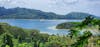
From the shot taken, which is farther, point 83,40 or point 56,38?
point 56,38

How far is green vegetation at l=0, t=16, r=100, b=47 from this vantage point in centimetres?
85

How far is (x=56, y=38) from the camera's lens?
2684cm

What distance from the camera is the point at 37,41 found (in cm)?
2677

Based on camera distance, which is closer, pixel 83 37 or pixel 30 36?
pixel 83 37

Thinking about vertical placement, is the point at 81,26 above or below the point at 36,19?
above

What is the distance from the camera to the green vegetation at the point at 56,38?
0.85m

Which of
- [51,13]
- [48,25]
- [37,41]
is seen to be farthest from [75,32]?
[51,13]

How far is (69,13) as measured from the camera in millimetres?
45875

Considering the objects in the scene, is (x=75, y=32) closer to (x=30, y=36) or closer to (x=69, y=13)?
(x=30, y=36)

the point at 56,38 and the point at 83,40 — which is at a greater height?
the point at 83,40

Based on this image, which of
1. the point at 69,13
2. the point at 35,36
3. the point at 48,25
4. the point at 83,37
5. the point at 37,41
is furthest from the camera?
the point at 69,13

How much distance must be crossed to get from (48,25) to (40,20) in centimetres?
593

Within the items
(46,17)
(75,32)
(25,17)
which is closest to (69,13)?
(46,17)

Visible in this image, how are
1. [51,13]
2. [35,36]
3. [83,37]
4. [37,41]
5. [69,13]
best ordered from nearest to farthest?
[83,37], [37,41], [35,36], [69,13], [51,13]
